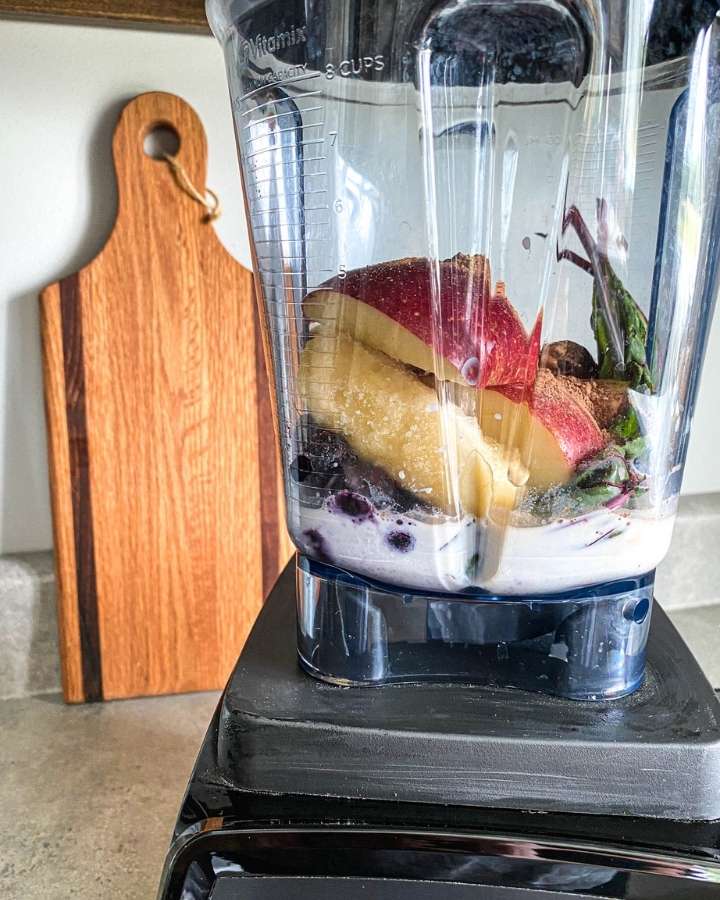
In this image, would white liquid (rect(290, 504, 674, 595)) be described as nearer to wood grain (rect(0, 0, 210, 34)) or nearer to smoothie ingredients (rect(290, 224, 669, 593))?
smoothie ingredients (rect(290, 224, 669, 593))

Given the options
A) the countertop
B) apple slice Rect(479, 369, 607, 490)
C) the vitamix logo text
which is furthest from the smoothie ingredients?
the countertop

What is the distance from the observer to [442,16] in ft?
1.33

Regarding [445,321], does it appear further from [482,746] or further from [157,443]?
[157,443]

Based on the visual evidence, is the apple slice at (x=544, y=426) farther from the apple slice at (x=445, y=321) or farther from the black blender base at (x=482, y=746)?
the black blender base at (x=482, y=746)

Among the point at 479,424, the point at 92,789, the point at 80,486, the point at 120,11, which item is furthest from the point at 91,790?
the point at 120,11

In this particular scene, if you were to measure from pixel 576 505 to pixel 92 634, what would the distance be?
1.98ft

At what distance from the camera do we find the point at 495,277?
438 millimetres

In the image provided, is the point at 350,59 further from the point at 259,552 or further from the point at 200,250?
the point at 259,552

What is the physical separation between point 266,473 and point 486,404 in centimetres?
48

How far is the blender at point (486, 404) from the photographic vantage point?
0.41 m

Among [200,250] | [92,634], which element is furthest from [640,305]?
[92,634]

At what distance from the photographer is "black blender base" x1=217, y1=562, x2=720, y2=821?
437 mm

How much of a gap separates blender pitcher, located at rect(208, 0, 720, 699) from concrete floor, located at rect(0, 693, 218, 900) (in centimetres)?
37

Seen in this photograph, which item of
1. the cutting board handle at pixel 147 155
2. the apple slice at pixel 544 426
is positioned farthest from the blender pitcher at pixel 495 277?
the cutting board handle at pixel 147 155
